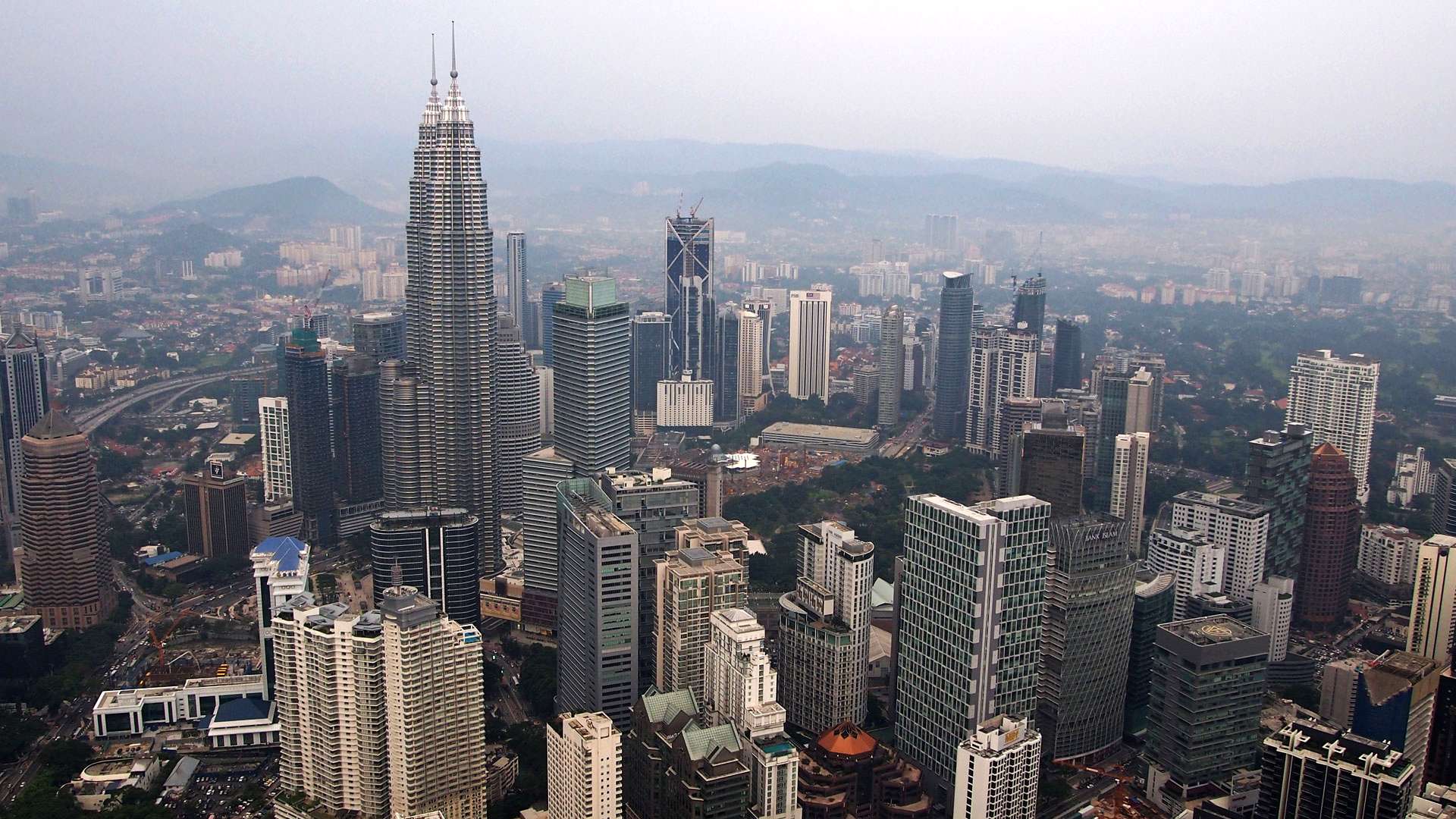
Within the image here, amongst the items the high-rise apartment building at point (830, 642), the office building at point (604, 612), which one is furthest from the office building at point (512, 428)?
the high-rise apartment building at point (830, 642)

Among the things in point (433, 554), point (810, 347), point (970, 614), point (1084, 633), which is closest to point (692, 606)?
point (970, 614)

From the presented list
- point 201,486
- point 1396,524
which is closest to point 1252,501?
point 1396,524

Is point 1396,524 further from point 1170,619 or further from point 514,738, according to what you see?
point 514,738

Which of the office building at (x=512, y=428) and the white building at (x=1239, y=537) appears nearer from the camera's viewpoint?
the white building at (x=1239, y=537)

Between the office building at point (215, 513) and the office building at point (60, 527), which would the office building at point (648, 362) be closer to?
the office building at point (215, 513)

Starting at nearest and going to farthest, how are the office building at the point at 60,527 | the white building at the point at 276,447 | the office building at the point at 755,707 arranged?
the office building at the point at 755,707 < the office building at the point at 60,527 < the white building at the point at 276,447

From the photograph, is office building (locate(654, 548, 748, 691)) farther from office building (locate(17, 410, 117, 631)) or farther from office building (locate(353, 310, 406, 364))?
office building (locate(353, 310, 406, 364))

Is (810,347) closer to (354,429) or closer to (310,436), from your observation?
(354,429)
